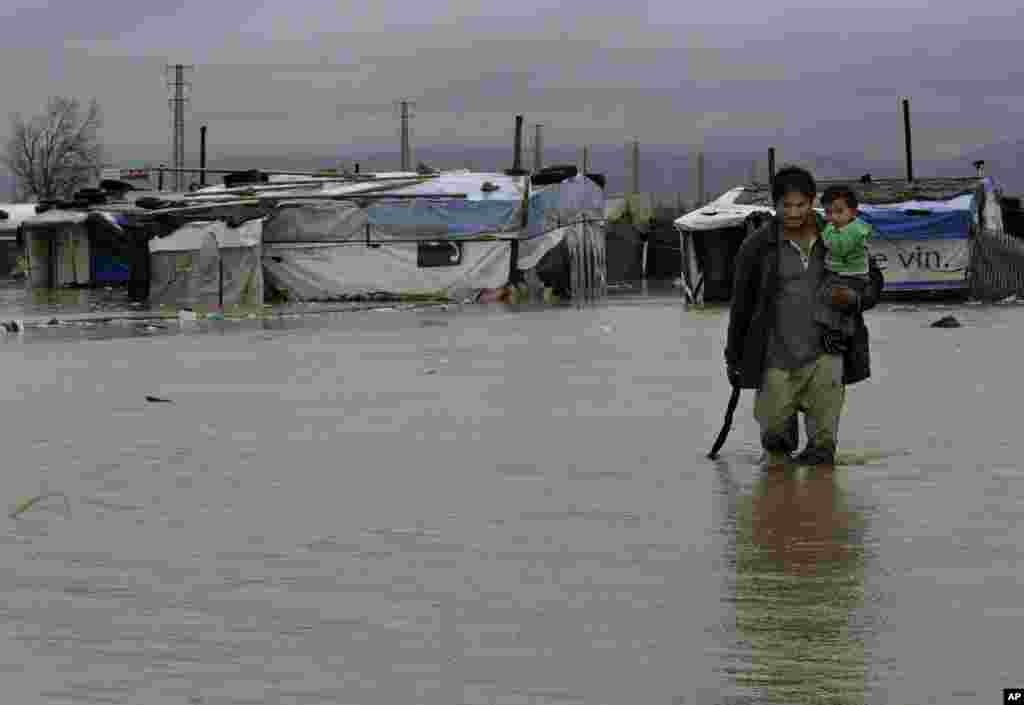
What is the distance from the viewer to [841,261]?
9633mm

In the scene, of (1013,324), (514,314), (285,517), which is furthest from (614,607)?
(514,314)

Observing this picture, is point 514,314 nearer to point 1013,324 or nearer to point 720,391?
point 1013,324

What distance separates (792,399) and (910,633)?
428 centimetres

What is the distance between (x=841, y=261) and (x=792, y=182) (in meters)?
0.46

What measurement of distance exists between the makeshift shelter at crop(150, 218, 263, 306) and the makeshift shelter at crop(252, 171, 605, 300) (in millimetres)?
730

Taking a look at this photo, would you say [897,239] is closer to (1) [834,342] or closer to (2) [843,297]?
(1) [834,342]

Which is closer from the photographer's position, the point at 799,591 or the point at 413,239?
the point at 799,591

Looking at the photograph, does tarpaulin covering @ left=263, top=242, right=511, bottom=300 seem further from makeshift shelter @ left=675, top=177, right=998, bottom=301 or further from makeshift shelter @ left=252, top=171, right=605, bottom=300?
makeshift shelter @ left=675, top=177, right=998, bottom=301

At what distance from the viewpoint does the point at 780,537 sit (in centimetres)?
748

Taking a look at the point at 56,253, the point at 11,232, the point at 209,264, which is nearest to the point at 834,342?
the point at 209,264

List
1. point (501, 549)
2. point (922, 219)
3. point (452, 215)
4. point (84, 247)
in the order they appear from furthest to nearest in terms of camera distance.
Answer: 1. point (84, 247)
2. point (452, 215)
3. point (922, 219)
4. point (501, 549)

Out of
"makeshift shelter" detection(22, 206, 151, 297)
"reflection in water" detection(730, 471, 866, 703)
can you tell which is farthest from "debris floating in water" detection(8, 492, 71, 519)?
"makeshift shelter" detection(22, 206, 151, 297)

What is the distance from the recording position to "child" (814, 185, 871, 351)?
9586 millimetres

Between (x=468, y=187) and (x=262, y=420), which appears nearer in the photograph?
(x=262, y=420)
